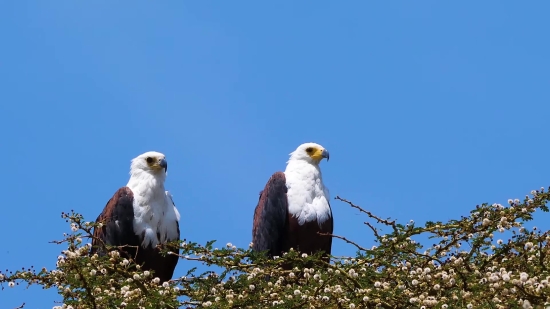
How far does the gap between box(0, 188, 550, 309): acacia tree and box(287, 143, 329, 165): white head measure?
3439mm

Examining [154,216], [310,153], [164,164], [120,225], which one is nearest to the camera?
[120,225]

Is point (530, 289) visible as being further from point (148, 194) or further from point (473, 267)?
point (148, 194)

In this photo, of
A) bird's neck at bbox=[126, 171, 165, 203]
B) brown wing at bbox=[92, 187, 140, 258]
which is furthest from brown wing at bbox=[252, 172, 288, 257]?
brown wing at bbox=[92, 187, 140, 258]

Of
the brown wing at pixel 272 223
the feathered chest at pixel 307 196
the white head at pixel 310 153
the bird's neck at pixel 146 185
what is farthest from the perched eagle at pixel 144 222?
the white head at pixel 310 153

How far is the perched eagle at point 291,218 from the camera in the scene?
32.2 ft

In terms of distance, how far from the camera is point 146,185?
395 inches

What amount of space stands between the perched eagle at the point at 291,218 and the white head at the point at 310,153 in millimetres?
532

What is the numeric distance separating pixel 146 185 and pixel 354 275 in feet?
14.5

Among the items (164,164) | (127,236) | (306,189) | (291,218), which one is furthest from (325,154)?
(127,236)

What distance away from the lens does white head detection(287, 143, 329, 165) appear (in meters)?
10.7

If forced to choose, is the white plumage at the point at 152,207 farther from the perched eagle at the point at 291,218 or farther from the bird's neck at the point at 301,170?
the bird's neck at the point at 301,170

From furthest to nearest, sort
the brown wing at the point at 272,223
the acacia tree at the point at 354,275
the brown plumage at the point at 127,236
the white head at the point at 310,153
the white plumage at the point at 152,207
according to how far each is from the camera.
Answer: the white head at the point at 310,153 → the brown wing at the point at 272,223 → the white plumage at the point at 152,207 → the brown plumage at the point at 127,236 → the acacia tree at the point at 354,275

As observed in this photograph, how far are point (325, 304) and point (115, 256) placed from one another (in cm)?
175

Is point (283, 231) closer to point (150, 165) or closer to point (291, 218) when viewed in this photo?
point (291, 218)
